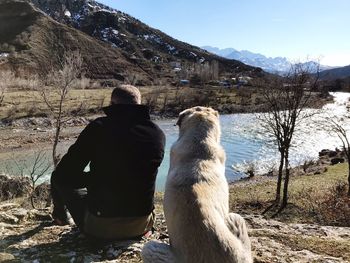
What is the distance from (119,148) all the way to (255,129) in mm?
62131

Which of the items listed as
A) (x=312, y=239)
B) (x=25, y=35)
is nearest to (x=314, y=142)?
(x=312, y=239)

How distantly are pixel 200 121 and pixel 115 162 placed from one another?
1.27m

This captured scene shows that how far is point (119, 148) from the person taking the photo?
5555 millimetres

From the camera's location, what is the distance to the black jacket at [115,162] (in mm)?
5547

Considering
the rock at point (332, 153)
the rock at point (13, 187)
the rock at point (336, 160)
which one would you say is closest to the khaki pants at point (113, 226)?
the rock at point (13, 187)

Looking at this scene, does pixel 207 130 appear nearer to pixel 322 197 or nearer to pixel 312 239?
pixel 312 239

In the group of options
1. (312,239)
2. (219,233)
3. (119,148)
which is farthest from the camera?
(312,239)

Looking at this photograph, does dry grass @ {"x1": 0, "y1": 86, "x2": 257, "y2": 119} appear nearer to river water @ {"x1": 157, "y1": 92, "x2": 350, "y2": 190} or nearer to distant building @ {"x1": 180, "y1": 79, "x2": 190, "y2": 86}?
river water @ {"x1": 157, "y1": 92, "x2": 350, "y2": 190}

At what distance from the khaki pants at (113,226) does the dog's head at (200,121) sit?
1.50 metres

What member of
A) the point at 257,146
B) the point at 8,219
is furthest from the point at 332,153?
the point at 8,219

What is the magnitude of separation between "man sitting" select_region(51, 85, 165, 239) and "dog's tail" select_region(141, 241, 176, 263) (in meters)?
1.23

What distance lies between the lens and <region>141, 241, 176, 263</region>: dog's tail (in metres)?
4.15

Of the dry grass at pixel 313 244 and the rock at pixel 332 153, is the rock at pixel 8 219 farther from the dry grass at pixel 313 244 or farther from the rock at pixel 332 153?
the rock at pixel 332 153

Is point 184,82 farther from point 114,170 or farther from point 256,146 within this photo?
point 114,170
